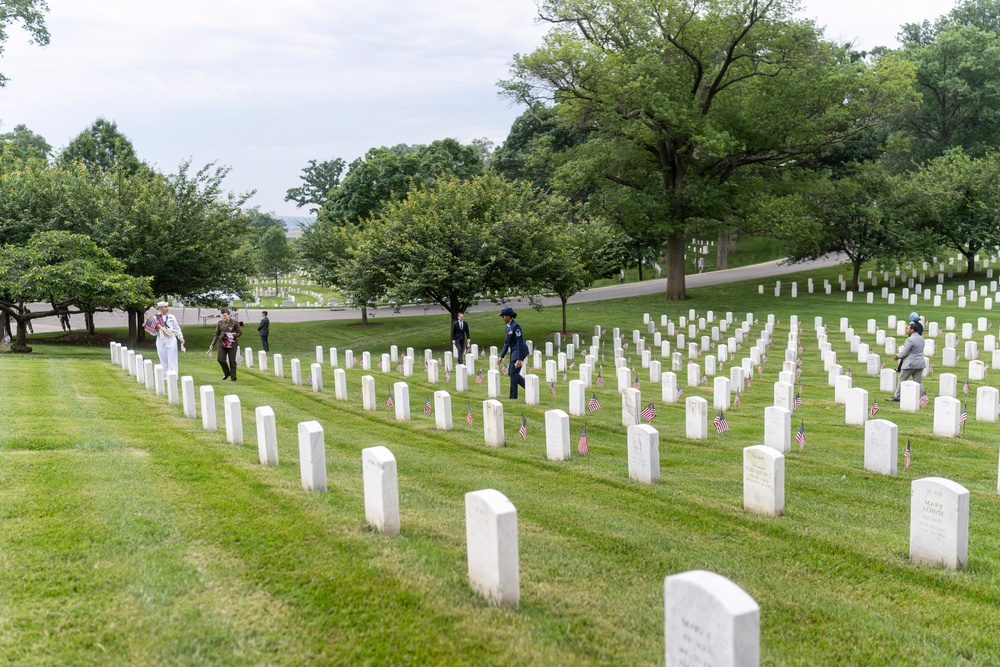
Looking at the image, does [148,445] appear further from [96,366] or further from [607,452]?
[96,366]

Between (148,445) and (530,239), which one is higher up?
(530,239)

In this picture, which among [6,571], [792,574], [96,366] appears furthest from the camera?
[96,366]

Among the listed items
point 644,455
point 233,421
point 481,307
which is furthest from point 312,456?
point 481,307

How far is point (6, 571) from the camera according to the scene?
538 centimetres

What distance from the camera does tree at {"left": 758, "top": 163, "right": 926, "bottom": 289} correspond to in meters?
38.6

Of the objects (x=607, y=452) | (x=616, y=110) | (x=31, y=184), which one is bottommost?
(x=607, y=452)

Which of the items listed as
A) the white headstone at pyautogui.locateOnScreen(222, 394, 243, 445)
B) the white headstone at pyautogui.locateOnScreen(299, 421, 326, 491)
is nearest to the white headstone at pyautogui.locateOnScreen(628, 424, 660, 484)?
the white headstone at pyautogui.locateOnScreen(299, 421, 326, 491)

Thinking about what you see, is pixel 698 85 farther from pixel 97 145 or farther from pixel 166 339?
pixel 97 145

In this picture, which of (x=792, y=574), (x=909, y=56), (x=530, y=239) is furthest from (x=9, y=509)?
(x=909, y=56)

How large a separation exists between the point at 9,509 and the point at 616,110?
31.5 metres

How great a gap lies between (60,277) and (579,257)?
17305mm

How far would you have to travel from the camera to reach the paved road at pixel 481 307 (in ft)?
133

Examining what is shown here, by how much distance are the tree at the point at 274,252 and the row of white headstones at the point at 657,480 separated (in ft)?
174

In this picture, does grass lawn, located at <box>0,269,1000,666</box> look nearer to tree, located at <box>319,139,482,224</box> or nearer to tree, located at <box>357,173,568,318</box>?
tree, located at <box>357,173,568,318</box>
